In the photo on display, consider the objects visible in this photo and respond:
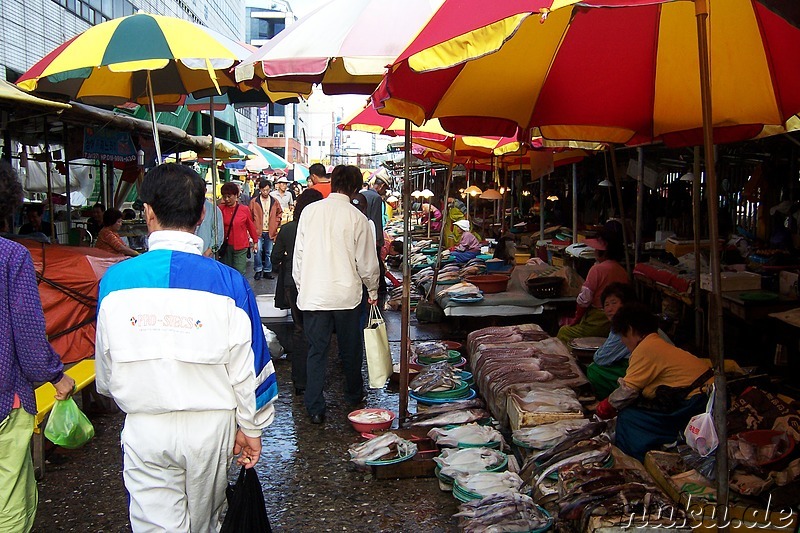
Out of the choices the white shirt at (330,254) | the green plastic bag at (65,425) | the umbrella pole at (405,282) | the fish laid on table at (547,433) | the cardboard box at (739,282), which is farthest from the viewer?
the cardboard box at (739,282)

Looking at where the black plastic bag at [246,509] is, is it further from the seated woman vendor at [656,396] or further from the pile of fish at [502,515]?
the seated woman vendor at [656,396]

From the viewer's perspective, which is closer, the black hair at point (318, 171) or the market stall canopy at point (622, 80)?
the market stall canopy at point (622, 80)

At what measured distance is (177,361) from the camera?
2713 millimetres

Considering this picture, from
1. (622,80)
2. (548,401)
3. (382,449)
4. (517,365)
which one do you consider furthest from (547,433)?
(622,80)

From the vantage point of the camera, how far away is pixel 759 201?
1080 cm

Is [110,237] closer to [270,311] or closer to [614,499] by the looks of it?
[270,311]

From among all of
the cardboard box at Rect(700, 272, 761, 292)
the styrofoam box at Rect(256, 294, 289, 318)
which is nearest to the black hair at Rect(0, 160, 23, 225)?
the styrofoam box at Rect(256, 294, 289, 318)

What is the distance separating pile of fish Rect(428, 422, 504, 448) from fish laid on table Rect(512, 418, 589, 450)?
18 centimetres

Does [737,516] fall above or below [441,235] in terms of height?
below

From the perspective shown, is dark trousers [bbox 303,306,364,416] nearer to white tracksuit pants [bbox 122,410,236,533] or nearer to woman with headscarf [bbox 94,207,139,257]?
white tracksuit pants [bbox 122,410,236,533]

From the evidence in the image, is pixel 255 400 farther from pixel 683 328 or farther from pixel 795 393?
pixel 683 328

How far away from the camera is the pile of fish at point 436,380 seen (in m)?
6.18

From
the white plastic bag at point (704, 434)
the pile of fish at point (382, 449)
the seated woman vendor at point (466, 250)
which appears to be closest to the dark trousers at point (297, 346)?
the pile of fish at point (382, 449)

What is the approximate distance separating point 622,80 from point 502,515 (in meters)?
3.37
